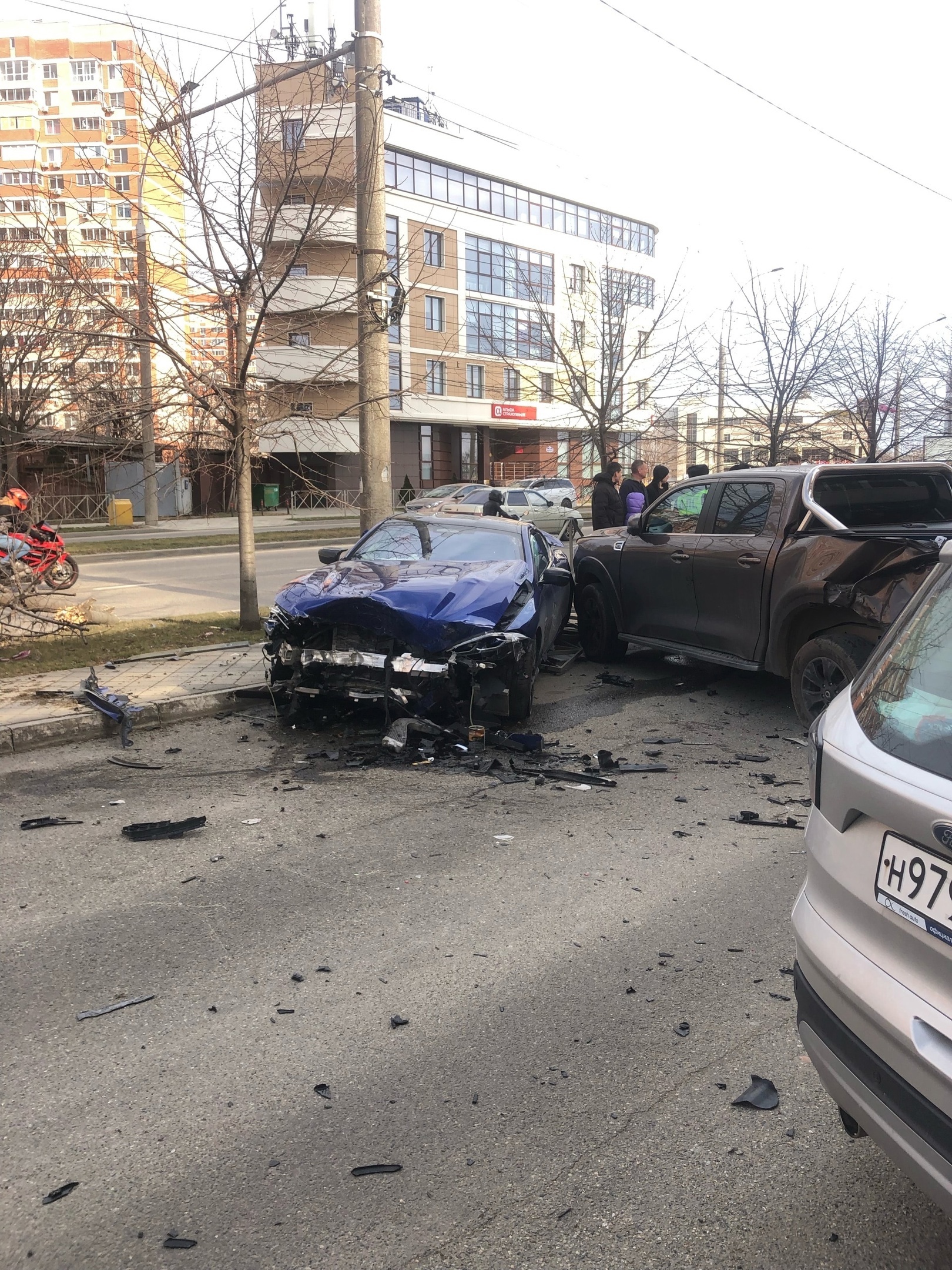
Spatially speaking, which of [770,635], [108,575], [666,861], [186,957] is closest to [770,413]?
[108,575]

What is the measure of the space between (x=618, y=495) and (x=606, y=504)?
0.30 meters

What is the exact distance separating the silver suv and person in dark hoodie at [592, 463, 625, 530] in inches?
400

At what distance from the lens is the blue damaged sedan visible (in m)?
6.57

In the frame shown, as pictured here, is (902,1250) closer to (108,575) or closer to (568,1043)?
(568,1043)

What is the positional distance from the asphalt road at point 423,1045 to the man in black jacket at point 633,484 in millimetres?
7579

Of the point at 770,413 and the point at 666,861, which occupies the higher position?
the point at 770,413

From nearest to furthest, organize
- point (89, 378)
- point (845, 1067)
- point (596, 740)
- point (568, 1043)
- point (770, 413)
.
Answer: point (845, 1067)
point (568, 1043)
point (596, 740)
point (89, 378)
point (770, 413)

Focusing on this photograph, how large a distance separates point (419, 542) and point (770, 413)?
15.3 meters

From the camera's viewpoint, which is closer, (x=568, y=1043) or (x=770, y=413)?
(x=568, y=1043)

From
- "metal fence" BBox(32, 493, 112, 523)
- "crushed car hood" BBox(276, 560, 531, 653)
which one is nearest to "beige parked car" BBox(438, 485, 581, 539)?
"metal fence" BBox(32, 493, 112, 523)

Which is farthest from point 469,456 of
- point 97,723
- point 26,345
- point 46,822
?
point 46,822

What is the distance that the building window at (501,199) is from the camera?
158ft

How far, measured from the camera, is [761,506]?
7.47 m

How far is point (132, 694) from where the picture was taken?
304 inches
